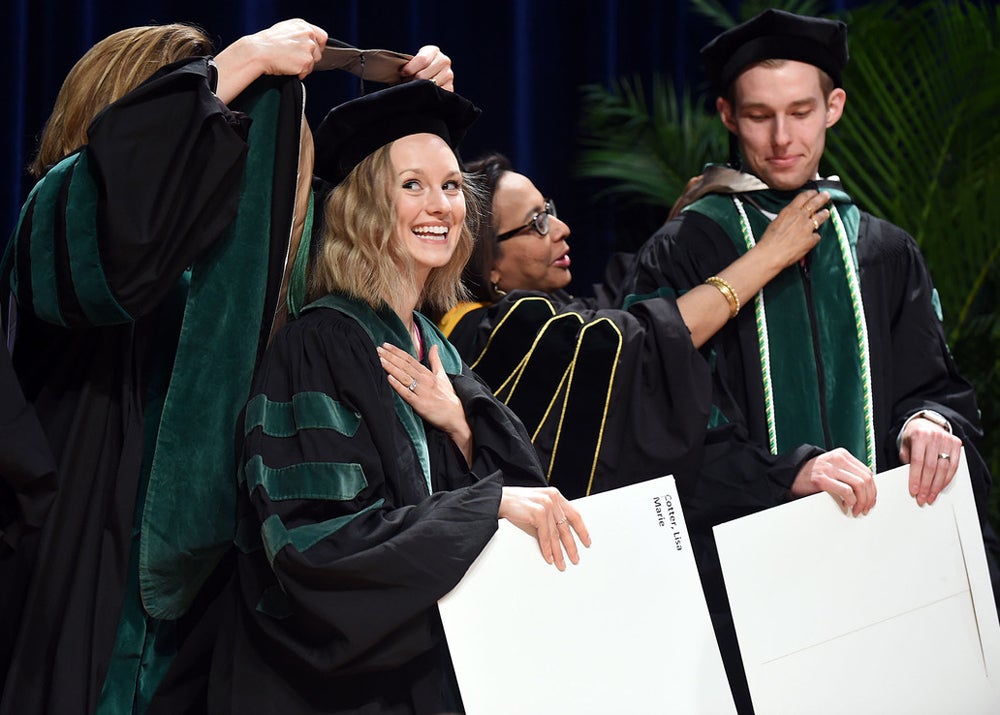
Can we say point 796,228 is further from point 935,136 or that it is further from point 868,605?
point 935,136

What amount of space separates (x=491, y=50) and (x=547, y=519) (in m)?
2.56

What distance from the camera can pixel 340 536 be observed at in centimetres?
206

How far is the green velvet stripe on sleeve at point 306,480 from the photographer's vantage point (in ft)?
6.93

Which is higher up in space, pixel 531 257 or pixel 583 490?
pixel 531 257

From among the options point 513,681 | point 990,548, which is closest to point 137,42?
point 513,681

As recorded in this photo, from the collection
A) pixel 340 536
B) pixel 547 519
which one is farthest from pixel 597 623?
pixel 340 536

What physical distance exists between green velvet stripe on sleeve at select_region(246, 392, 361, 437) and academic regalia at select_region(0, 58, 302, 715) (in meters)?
0.17

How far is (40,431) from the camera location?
2.12m

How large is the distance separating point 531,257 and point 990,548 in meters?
1.54

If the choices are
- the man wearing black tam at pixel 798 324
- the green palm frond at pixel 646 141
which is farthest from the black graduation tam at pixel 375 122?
the green palm frond at pixel 646 141

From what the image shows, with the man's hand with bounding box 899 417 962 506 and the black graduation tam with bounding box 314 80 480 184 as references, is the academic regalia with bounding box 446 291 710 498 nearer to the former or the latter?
the man's hand with bounding box 899 417 962 506

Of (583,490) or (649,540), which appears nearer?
(649,540)

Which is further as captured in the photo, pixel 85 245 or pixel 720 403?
pixel 720 403

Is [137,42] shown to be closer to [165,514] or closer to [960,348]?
[165,514]
